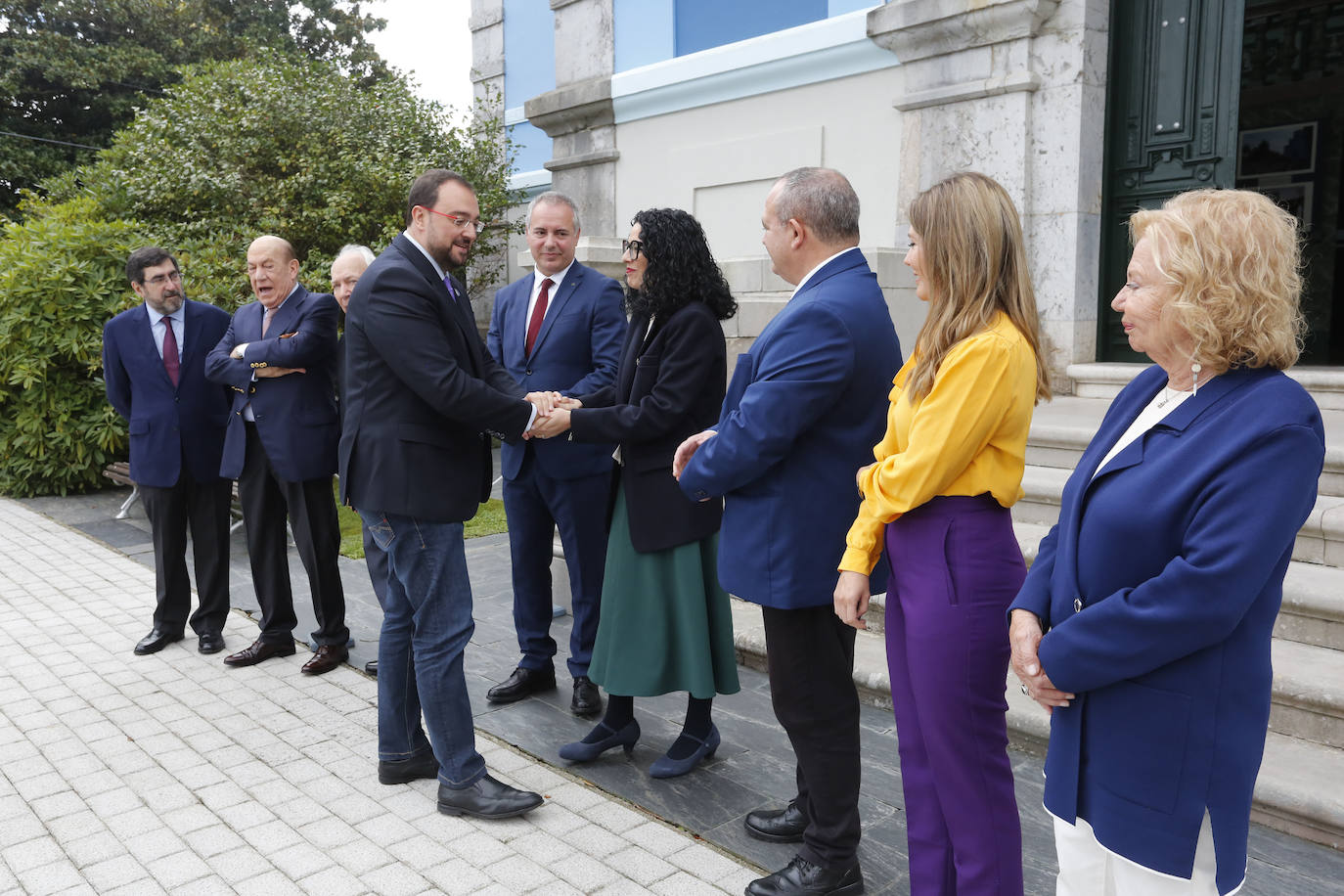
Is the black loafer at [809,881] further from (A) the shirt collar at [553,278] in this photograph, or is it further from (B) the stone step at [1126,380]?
(B) the stone step at [1126,380]

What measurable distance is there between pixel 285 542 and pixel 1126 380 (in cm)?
487

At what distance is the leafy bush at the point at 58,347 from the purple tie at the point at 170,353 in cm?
452

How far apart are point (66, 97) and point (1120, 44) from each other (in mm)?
22835

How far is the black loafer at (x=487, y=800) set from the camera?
3441 mm

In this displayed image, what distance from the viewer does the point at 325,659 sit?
505cm

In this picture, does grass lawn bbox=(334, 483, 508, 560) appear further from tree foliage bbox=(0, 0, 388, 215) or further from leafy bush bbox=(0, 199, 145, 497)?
tree foliage bbox=(0, 0, 388, 215)

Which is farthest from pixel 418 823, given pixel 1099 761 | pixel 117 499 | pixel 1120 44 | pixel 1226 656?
pixel 117 499

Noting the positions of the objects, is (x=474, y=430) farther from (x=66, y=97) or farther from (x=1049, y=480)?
(x=66, y=97)

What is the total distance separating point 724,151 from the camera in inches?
341

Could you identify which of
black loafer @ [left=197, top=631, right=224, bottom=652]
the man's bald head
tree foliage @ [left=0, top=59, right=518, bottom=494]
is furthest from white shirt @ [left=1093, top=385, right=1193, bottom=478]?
tree foliage @ [left=0, top=59, right=518, bottom=494]

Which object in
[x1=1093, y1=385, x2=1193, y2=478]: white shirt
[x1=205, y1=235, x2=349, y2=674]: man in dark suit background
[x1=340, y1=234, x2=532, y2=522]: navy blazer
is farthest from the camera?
[x1=205, y1=235, x2=349, y2=674]: man in dark suit background

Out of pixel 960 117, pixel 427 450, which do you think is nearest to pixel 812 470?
pixel 427 450

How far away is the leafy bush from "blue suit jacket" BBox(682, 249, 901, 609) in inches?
334

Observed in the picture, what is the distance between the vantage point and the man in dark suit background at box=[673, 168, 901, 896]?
280cm
